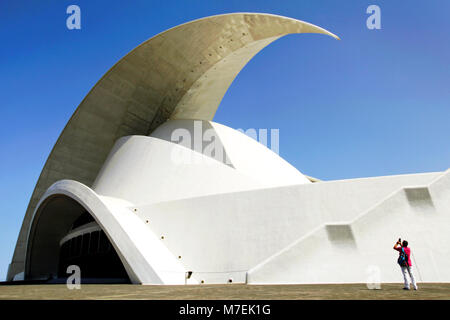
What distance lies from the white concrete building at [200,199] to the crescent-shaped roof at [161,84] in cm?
6

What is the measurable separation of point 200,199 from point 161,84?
29.9ft

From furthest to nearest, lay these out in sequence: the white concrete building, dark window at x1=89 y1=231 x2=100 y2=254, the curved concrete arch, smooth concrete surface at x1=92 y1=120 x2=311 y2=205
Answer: dark window at x1=89 y1=231 x2=100 y2=254, smooth concrete surface at x1=92 y1=120 x2=311 y2=205, the curved concrete arch, the white concrete building

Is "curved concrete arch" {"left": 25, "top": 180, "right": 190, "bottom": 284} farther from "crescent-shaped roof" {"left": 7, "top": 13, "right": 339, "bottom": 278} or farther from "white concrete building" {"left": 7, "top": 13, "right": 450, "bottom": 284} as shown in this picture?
"crescent-shaped roof" {"left": 7, "top": 13, "right": 339, "bottom": 278}

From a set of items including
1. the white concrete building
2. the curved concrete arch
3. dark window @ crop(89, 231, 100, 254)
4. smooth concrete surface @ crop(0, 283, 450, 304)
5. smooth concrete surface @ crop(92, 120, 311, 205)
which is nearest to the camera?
smooth concrete surface @ crop(0, 283, 450, 304)

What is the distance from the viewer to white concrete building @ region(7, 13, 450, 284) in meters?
8.69

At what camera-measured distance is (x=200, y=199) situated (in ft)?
41.8

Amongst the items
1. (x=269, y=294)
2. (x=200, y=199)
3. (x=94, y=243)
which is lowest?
(x=269, y=294)

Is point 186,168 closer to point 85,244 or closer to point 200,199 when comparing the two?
point 200,199

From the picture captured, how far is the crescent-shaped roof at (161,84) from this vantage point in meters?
17.0

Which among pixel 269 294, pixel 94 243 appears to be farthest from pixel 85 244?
pixel 269 294

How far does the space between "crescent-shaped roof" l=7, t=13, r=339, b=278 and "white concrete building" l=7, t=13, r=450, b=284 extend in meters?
0.06

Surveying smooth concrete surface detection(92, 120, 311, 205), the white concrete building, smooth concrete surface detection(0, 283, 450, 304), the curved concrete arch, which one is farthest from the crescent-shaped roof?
smooth concrete surface detection(0, 283, 450, 304)

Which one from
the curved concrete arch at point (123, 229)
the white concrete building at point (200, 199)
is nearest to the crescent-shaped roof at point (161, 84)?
the white concrete building at point (200, 199)
